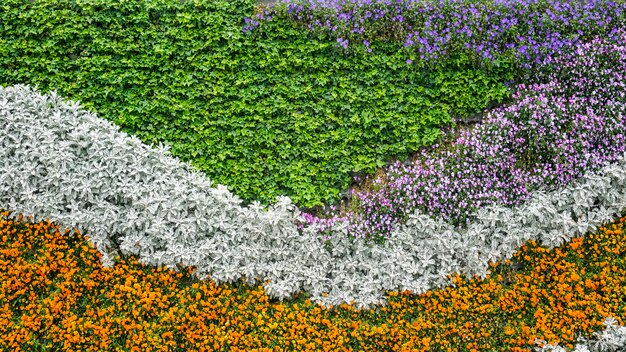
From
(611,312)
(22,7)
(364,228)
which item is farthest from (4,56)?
(611,312)

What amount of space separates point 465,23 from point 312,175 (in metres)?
2.76

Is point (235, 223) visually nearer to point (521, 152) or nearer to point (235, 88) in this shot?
point (235, 88)

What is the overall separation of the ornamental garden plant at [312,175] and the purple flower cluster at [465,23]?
28 millimetres

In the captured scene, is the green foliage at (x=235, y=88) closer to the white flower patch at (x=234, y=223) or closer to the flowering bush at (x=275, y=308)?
the white flower patch at (x=234, y=223)

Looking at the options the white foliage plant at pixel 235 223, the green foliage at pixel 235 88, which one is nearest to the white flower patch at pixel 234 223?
the white foliage plant at pixel 235 223

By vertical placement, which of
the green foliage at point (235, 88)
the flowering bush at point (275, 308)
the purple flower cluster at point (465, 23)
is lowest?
the flowering bush at point (275, 308)

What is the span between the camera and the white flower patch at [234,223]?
624cm

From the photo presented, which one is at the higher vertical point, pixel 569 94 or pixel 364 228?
pixel 569 94

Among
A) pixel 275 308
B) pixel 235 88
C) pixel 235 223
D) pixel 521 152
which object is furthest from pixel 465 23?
pixel 275 308

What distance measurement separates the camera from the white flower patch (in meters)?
6.24

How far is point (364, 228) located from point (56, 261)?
11.3 ft

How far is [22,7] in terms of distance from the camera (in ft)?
23.3

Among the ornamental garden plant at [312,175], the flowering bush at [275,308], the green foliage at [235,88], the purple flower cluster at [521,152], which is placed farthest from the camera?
the green foliage at [235,88]

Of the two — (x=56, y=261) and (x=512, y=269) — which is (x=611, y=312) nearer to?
(x=512, y=269)
